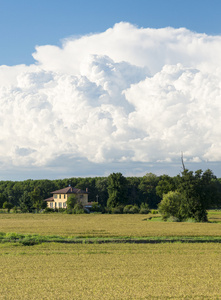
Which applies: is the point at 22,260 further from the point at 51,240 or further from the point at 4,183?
the point at 4,183

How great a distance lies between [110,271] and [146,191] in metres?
119

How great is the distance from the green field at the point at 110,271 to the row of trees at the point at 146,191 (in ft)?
111

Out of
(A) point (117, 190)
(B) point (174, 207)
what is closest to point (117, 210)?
(A) point (117, 190)

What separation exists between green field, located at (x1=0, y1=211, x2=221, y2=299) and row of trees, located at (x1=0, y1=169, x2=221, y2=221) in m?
33.7

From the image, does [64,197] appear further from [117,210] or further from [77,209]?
[117,210]

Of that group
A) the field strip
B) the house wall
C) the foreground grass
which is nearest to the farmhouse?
the house wall

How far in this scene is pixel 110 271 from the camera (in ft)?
71.9

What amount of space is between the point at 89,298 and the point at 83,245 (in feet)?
56.0

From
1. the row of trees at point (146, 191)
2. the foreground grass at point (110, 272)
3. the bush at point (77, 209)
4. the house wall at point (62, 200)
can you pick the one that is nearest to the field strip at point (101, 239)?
the foreground grass at point (110, 272)

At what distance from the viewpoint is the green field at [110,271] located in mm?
17062

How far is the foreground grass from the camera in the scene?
1703 centimetres

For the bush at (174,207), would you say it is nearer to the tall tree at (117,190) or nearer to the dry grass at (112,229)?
the dry grass at (112,229)

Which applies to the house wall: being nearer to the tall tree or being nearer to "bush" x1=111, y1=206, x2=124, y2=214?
the tall tree

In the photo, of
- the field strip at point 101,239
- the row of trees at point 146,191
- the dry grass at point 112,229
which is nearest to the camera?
the field strip at point 101,239
